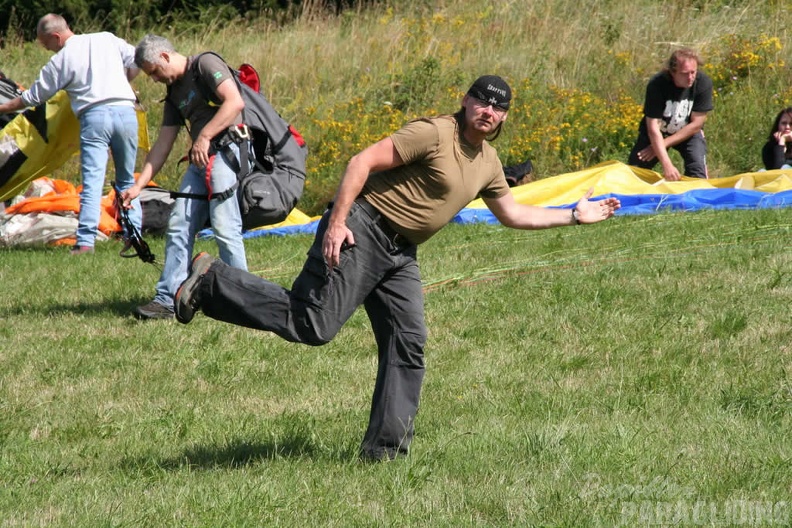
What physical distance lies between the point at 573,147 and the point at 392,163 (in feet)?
33.2

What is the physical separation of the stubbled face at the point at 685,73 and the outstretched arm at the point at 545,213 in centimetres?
615

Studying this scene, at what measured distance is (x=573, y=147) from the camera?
46.9 feet

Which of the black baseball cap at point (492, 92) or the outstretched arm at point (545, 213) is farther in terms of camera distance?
the outstretched arm at point (545, 213)

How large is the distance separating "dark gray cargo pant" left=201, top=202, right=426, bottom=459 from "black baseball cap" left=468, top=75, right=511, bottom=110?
67 centimetres

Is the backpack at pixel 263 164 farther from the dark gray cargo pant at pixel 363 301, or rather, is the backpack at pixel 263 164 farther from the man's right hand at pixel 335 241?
the man's right hand at pixel 335 241

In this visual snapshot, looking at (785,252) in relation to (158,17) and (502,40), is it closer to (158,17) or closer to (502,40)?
(502,40)

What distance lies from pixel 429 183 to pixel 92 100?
6.33 m

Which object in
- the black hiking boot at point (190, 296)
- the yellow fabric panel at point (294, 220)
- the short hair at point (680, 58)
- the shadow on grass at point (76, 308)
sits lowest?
the yellow fabric panel at point (294, 220)

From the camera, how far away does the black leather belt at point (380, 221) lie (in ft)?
15.3

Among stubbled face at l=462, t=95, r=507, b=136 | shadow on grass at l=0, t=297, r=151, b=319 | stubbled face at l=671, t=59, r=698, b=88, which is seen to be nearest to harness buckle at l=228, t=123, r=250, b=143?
shadow on grass at l=0, t=297, r=151, b=319

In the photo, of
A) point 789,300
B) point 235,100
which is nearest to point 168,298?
point 235,100

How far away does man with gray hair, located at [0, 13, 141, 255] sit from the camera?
10016mm

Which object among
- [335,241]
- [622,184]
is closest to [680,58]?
[622,184]

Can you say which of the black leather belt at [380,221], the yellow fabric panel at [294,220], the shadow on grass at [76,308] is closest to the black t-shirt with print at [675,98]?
the yellow fabric panel at [294,220]
